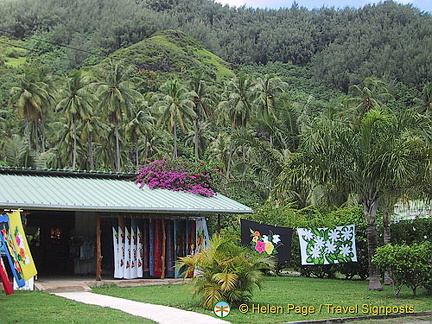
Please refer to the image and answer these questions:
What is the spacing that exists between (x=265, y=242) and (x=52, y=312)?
367 inches

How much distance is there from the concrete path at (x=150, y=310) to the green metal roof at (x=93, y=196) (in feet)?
9.33

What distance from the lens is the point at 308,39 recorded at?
437 feet

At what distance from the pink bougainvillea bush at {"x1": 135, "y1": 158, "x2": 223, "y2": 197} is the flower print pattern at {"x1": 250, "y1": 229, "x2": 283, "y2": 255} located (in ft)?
8.64

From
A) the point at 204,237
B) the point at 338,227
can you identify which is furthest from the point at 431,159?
the point at 204,237

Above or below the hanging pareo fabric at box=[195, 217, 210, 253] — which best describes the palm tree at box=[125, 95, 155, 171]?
above

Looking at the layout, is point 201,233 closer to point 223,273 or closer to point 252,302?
point 252,302

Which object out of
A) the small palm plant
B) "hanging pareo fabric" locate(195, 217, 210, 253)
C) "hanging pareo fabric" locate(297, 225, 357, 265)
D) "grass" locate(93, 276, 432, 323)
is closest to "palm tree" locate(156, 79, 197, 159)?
"hanging pareo fabric" locate(195, 217, 210, 253)

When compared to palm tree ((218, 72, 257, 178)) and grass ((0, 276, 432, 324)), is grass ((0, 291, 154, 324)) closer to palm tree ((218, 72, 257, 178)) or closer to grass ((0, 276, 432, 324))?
grass ((0, 276, 432, 324))

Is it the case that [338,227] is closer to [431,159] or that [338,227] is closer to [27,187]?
[431,159]

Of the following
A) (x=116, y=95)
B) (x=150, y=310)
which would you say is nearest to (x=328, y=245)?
(x=150, y=310)

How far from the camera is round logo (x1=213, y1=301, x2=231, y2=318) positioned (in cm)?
1127

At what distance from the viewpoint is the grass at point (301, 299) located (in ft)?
38.5

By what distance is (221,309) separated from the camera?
11398 mm

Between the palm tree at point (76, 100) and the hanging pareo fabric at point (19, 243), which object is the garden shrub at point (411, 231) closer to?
the hanging pareo fabric at point (19, 243)
